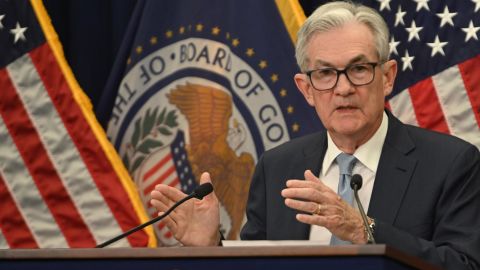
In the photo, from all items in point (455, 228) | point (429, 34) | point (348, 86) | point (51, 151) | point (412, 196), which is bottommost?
point (455, 228)

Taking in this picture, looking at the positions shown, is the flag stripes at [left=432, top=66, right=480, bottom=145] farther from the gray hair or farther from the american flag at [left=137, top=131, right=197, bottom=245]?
the american flag at [left=137, top=131, right=197, bottom=245]

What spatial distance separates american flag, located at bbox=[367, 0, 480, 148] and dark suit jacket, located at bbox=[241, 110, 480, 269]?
0.77 m

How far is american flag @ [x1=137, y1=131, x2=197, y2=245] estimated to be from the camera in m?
4.41

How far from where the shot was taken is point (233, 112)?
4.29 meters

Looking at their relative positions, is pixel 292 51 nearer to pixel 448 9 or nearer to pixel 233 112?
pixel 233 112

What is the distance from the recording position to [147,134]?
4488 mm

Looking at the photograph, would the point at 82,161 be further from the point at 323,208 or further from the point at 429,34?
the point at 323,208

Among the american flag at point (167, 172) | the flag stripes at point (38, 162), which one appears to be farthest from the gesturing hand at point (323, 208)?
the flag stripes at point (38, 162)

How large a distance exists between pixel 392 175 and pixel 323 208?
0.59 meters

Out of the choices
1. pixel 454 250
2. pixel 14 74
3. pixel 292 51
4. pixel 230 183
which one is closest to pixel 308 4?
pixel 292 51

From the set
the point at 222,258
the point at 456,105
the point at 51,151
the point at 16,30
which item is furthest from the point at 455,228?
the point at 16,30

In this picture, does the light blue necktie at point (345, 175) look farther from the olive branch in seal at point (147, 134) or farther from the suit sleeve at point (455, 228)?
the olive branch in seal at point (147, 134)

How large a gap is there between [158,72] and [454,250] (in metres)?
2.21

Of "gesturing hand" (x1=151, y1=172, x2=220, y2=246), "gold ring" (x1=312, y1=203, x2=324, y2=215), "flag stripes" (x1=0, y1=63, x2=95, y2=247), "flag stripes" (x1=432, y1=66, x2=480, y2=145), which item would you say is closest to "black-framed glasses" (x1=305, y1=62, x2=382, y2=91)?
"gesturing hand" (x1=151, y1=172, x2=220, y2=246)
